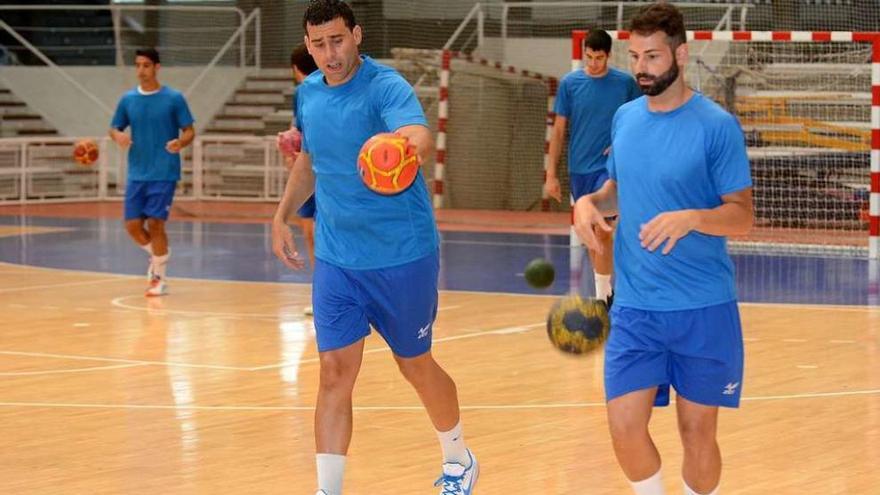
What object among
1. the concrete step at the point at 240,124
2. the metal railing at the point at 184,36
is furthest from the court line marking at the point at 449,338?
the metal railing at the point at 184,36

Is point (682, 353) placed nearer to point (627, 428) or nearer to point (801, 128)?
point (627, 428)

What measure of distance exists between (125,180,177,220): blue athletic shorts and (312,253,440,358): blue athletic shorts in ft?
27.7

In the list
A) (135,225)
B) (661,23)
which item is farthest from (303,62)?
(661,23)

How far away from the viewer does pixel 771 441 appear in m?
8.32

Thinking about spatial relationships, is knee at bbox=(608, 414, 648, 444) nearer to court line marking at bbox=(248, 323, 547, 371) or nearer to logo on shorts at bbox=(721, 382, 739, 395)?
logo on shorts at bbox=(721, 382, 739, 395)

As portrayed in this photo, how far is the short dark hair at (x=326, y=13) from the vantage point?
638 centimetres

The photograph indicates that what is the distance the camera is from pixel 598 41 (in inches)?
493

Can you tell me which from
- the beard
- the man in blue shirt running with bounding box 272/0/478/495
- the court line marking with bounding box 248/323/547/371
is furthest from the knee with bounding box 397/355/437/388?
the court line marking with bounding box 248/323/547/371

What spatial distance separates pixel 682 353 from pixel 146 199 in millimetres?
10049

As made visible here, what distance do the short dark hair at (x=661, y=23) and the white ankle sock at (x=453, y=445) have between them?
219 centimetres

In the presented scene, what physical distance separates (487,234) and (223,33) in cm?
975

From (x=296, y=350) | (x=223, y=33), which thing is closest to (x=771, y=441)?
(x=296, y=350)

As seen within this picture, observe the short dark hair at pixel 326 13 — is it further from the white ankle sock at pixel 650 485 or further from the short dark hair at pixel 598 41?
the short dark hair at pixel 598 41

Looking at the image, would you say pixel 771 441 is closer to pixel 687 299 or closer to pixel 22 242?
pixel 687 299
